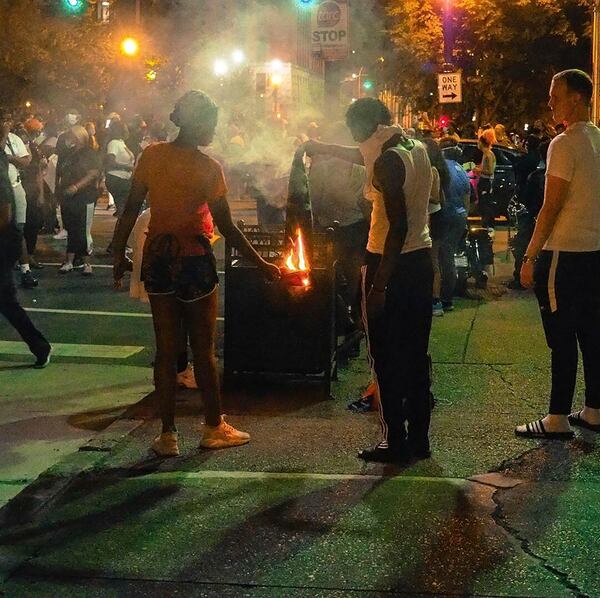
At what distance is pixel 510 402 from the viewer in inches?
268

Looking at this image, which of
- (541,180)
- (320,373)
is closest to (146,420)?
(320,373)

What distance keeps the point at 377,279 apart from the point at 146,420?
74.7 inches

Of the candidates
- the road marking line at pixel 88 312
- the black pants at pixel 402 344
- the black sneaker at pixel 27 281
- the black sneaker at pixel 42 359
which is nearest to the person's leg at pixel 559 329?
the black pants at pixel 402 344

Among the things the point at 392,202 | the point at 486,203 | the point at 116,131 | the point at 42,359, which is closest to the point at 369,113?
the point at 392,202

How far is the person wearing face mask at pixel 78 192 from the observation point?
12281 millimetres

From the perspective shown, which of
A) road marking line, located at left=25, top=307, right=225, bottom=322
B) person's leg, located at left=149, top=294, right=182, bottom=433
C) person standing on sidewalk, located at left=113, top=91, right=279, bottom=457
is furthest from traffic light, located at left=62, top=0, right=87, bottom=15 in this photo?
person's leg, located at left=149, top=294, right=182, bottom=433

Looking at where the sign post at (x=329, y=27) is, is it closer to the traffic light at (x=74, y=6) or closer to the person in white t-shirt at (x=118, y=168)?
the traffic light at (x=74, y=6)

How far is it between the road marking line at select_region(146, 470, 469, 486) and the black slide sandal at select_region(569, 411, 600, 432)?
4.09 ft

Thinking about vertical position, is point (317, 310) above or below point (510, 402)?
above

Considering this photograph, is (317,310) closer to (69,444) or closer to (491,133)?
(69,444)

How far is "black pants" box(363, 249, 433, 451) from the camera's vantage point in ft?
17.5

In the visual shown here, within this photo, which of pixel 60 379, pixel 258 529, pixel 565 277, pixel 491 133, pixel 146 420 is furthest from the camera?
pixel 491 133

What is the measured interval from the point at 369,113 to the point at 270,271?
1121mm

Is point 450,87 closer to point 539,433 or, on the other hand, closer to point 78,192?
point 78,192
